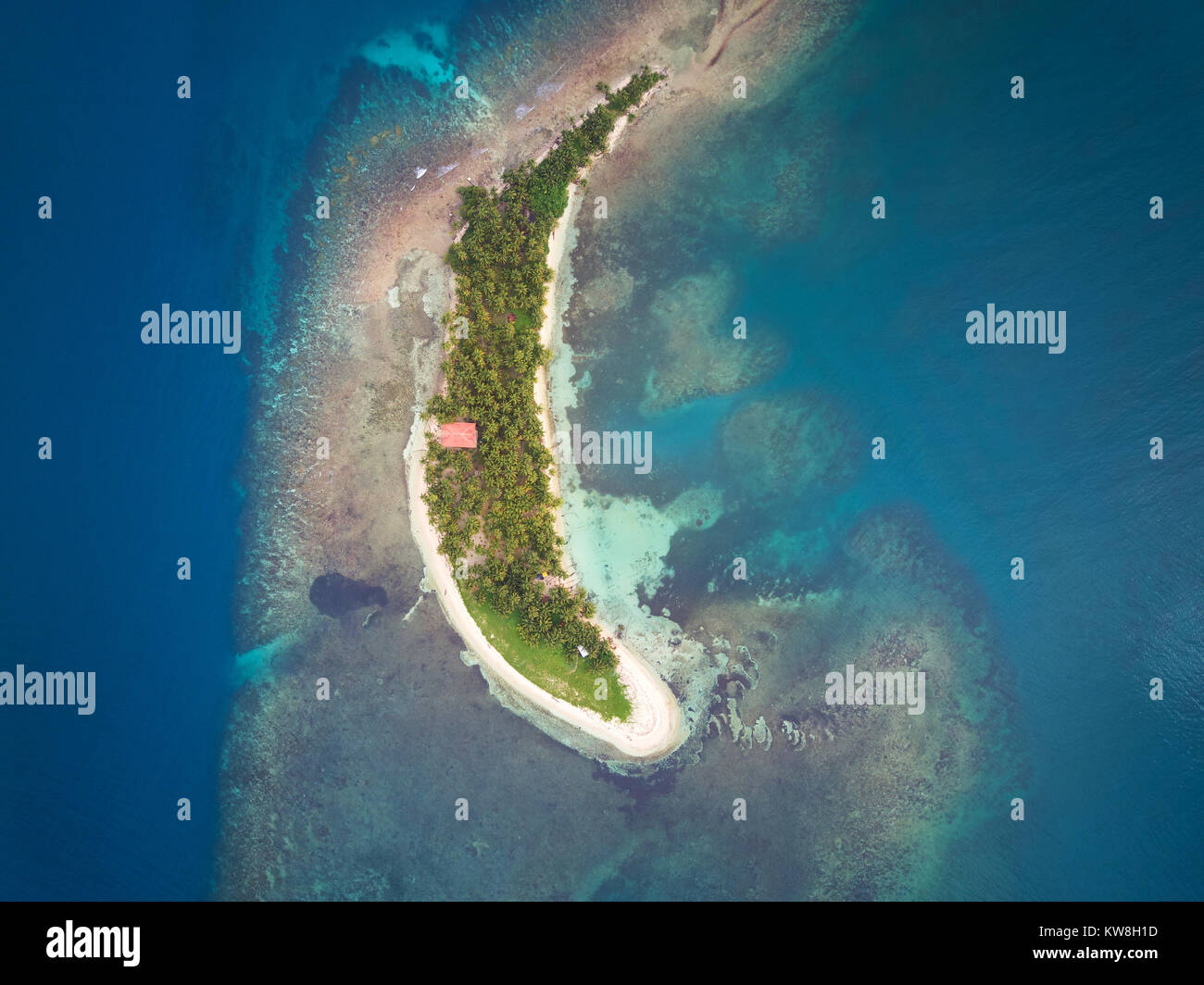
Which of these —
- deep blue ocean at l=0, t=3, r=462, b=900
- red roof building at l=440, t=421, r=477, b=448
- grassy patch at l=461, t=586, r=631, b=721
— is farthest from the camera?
deep blue ocean at l=0, t=3, r=462, b=900

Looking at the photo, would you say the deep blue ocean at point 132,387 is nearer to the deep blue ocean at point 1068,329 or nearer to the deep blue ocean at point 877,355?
the deep blue ocean at point 877,355

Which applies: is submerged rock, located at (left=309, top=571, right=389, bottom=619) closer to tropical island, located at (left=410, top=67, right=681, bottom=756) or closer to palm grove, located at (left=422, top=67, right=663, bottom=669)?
tropical island, located at (left=410, top=67, right=681, bottom=756)

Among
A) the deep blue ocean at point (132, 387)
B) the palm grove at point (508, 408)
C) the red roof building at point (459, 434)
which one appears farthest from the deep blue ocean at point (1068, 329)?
the deep blue ocean at point (132, 387)

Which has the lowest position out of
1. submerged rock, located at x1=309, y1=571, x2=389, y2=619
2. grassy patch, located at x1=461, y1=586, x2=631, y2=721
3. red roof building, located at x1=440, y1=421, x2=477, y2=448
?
grassy patch, located at x1=461, y1=586, x2=631, y2=721

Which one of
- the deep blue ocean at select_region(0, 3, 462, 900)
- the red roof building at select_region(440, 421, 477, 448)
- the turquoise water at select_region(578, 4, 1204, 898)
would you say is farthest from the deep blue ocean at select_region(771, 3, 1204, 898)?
the deep blue ocean at select_region(0, 3, 462, 900)

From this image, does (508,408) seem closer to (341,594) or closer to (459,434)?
(459,434)

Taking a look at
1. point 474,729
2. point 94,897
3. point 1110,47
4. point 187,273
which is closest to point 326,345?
point 187,273
